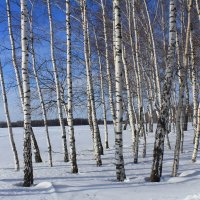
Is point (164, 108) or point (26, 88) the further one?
point (164, 108)

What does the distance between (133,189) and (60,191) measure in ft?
5.24

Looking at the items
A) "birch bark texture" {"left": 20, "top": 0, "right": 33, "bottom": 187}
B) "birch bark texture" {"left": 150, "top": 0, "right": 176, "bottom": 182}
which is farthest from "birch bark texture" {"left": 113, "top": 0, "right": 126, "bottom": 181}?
"birch bark texture" {"left": 20, "top": 0, "right": 33, "bottom": 187}

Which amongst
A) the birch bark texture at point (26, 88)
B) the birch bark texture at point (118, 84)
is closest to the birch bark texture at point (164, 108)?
the birch bark texture at point (118, 84)

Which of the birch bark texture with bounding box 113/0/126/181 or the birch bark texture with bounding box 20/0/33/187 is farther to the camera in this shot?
the birch bark texture with bounding box 113/0/126/181

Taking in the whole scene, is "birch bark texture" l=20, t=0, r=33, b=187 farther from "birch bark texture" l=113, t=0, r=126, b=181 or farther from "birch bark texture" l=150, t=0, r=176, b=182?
"birch bark texture" l=150, t=0, r=176, b=182

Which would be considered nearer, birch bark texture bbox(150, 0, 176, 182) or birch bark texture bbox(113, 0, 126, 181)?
birch bark texture bbox(150, 0, 176, 182)

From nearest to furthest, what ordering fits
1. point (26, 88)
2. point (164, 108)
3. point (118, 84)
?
1. point (26, 88)
2. point (164, 108)
3. point (118, 84)

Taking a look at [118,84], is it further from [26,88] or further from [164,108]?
[26,88]

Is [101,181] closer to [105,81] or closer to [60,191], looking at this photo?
[60,191]

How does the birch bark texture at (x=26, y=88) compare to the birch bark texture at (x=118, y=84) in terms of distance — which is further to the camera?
the birch bark texture at (x=118, y=84)

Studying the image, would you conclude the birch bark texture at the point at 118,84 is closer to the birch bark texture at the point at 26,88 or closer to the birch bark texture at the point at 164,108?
the birch bark texture at the point at 164,108

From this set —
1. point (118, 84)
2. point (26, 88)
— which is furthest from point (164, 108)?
point (26, 88)

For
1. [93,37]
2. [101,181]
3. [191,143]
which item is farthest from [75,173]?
[191,143]

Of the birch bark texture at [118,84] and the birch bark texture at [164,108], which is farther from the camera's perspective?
the birch bark texture at [118,84]
